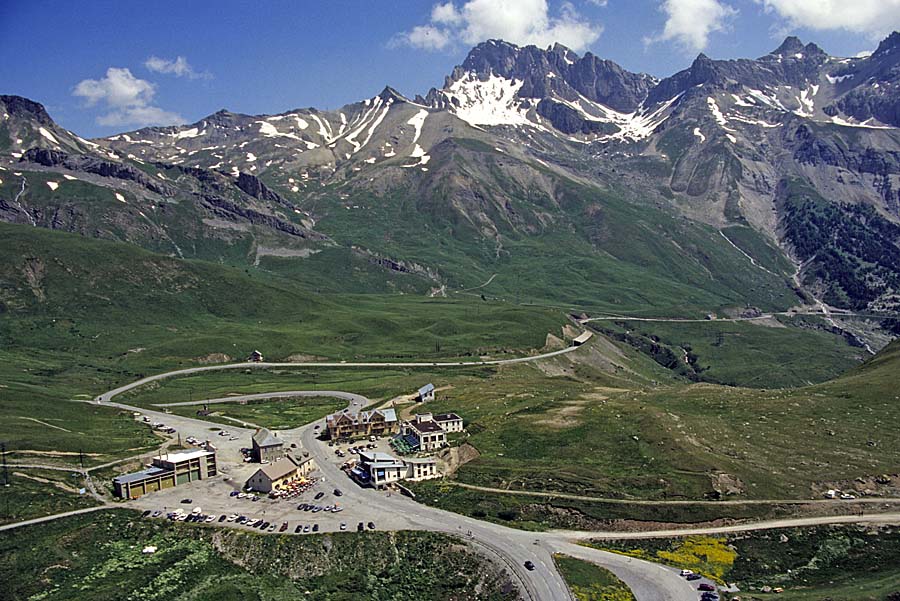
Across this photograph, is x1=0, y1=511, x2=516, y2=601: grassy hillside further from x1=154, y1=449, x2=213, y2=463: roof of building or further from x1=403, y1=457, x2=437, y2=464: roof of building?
x1=403, y1=457, x2=437, y2=464: roof of building

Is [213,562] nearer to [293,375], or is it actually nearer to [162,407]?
[162,407]

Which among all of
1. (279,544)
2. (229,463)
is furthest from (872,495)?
(229,463)

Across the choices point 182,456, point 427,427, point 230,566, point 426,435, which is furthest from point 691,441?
point 182,456

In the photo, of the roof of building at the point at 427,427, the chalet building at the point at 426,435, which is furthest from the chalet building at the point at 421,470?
the roof of building at the point at 427,427

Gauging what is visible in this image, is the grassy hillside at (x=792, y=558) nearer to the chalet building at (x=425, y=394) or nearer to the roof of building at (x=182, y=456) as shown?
the roof of building at (x=182, y=456)

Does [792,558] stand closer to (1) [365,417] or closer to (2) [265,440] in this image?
(1) [365,417]

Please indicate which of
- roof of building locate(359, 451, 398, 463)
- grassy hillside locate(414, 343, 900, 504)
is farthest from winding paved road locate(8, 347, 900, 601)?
grassy hillside locate(414, 343, 900, 504)

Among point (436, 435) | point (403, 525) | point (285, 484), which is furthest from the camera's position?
point (436, 435)
